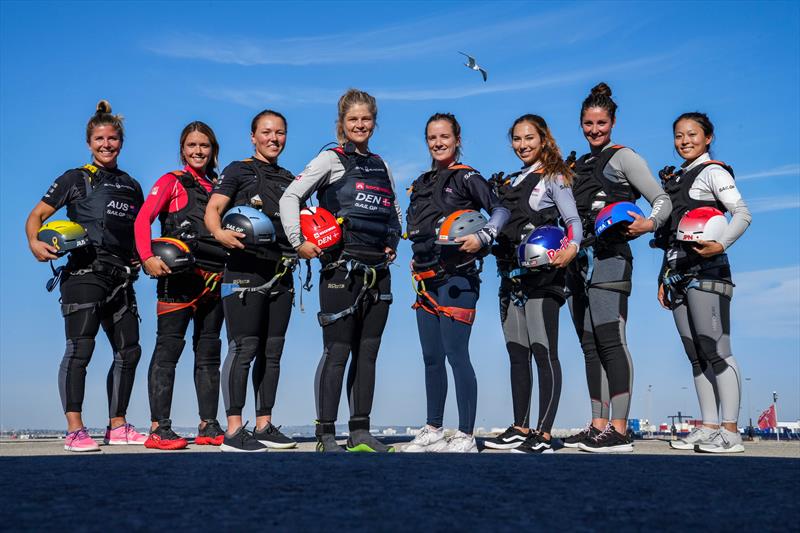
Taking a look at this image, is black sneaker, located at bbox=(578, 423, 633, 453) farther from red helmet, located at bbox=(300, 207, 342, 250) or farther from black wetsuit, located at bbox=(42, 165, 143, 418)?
black wetsuit, located at bbox=(42, 165, 143, 418)

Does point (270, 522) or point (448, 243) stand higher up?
point (448, 243)

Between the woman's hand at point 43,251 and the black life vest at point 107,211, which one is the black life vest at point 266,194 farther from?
the woman's hand at point 43,251

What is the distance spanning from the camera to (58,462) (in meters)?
4.64

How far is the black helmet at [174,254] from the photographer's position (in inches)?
273

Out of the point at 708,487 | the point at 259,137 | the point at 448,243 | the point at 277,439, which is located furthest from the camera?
the point at 259,137

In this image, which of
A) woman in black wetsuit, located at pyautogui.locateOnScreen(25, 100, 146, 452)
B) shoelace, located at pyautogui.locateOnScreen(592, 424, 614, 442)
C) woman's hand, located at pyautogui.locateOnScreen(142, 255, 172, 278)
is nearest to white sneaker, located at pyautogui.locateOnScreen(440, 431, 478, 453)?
shoelace, located at pyautogui.locateOnScreen(592, 424, 614, 442)

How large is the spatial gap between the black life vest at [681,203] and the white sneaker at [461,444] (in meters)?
2.60

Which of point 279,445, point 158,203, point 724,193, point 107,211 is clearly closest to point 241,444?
point 279,445

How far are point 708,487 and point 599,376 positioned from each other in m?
2.88

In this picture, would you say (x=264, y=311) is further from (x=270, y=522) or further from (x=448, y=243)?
(x=270, y=522)

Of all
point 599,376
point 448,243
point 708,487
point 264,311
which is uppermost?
point 448,243

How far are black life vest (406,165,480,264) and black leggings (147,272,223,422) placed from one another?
6.84ft

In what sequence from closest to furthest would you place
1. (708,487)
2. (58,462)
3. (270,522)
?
(270,522), (708,487), (58,462)

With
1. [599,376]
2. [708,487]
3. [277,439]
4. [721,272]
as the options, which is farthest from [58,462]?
[721,272]
